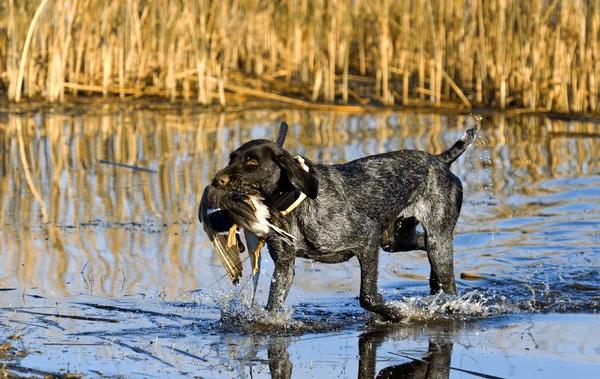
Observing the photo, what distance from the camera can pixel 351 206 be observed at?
704 cm

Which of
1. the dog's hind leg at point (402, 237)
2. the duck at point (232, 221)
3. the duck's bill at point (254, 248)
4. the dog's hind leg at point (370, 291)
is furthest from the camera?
the dog's hind leg at point (402, 237)

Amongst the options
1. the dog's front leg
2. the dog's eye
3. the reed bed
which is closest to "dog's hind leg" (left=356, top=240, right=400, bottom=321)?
the dog's front leg

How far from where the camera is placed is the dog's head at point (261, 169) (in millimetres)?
6363

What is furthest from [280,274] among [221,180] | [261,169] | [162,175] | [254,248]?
[162,175]

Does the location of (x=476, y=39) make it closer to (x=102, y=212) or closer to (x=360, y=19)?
(x=360, y=19)

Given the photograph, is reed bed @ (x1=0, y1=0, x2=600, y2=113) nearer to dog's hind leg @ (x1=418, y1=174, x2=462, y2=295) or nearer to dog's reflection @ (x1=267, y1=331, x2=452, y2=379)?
dog's hind leg @ (x1=418, y1=174, x2=462, y2=295)

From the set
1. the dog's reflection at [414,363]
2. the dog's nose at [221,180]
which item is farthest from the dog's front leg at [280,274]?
the dog's nose at [221,180]

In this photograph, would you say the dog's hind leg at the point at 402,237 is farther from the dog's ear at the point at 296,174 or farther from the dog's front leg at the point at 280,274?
the dog's ear at the point at 296,174

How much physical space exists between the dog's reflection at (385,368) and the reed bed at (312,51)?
9218mm

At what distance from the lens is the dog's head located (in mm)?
6363

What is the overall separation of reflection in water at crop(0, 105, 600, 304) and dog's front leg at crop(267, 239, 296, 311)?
954 millimetres

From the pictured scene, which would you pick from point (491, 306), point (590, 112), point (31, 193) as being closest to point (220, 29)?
point (590, 112)

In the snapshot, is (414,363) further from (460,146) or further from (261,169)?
(460,146)

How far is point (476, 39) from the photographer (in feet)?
52.3
